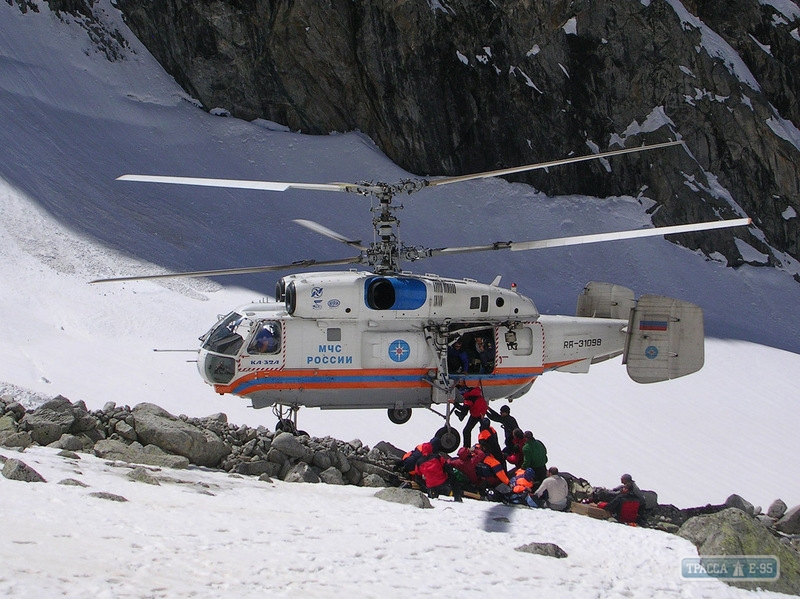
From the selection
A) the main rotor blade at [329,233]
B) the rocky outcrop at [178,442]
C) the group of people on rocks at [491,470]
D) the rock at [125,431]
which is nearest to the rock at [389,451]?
the group of people on rocks at [491,470]

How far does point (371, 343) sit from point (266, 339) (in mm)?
1516

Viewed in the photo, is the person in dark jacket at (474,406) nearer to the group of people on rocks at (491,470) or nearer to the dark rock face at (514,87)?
the group of people on rocks at (491,470)

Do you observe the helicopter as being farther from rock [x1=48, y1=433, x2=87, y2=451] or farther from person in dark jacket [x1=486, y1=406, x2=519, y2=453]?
rock [x1=48, y1=433, x2=87, y2=451]

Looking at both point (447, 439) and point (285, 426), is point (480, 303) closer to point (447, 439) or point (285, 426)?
point (447, 439)

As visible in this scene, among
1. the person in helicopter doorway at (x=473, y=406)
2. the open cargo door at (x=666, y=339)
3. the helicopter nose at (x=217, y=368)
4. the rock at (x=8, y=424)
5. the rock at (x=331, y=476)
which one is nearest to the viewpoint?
the rock at (x=8, y=424)

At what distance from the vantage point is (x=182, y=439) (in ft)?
32.6

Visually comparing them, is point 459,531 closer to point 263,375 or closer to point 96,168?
point 263,375

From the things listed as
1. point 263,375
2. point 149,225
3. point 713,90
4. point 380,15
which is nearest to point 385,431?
point 263,375

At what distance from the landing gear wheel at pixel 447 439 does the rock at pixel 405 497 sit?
2663 mm

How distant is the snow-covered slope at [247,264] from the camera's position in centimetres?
1484

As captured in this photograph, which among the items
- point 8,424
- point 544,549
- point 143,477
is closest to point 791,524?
point 544,549

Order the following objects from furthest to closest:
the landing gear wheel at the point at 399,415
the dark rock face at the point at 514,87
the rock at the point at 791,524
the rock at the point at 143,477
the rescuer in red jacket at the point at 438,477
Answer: the dark rock face at the point at 514,87 < the landing gear wheel at the point at 399,415 < the rock at the point at 791,524 < the rescuer in red jacket at the point at 438,477 < the rock at the point at 143,477

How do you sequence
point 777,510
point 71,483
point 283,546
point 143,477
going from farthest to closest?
1. point 777,510
2. point 143,477
3. point 71,483
4. point 283,546

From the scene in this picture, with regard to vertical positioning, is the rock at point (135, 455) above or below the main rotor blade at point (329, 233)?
below
